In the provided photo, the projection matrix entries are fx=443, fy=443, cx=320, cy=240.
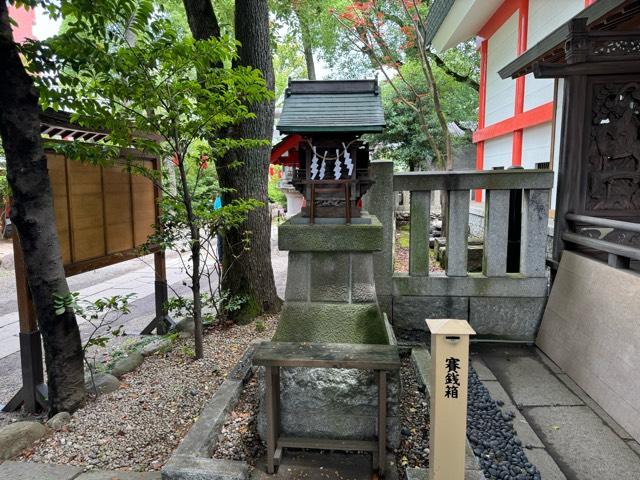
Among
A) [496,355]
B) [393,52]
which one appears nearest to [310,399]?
[496,355]

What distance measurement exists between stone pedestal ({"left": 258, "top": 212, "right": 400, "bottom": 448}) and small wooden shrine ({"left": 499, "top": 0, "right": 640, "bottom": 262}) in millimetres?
2889

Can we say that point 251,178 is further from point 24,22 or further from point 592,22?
point 24,22

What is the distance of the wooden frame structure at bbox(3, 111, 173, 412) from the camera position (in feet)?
14.1

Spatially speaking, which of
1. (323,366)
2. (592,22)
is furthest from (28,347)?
(592,22)

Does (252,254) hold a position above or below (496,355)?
above

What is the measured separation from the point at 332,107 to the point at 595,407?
11.2 ft

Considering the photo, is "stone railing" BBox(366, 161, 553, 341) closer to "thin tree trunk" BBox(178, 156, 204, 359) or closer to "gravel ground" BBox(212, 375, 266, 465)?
"thin tree trunk" BBox(178, 156, 204, 359)

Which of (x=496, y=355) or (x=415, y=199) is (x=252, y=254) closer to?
(x=415, y=199)

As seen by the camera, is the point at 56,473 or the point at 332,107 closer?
the point at 56,473

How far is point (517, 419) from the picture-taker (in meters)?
3.73

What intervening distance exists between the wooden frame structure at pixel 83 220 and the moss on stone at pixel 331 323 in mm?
2524

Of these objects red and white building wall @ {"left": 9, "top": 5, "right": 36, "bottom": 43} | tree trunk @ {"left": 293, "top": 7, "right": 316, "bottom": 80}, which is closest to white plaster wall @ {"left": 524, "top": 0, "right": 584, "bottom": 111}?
tree trunk @ {"left": 293, "top": 7, "right": 316, "bottom": 80}

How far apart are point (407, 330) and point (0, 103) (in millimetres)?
4597

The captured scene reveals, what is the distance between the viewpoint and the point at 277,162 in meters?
5.14
